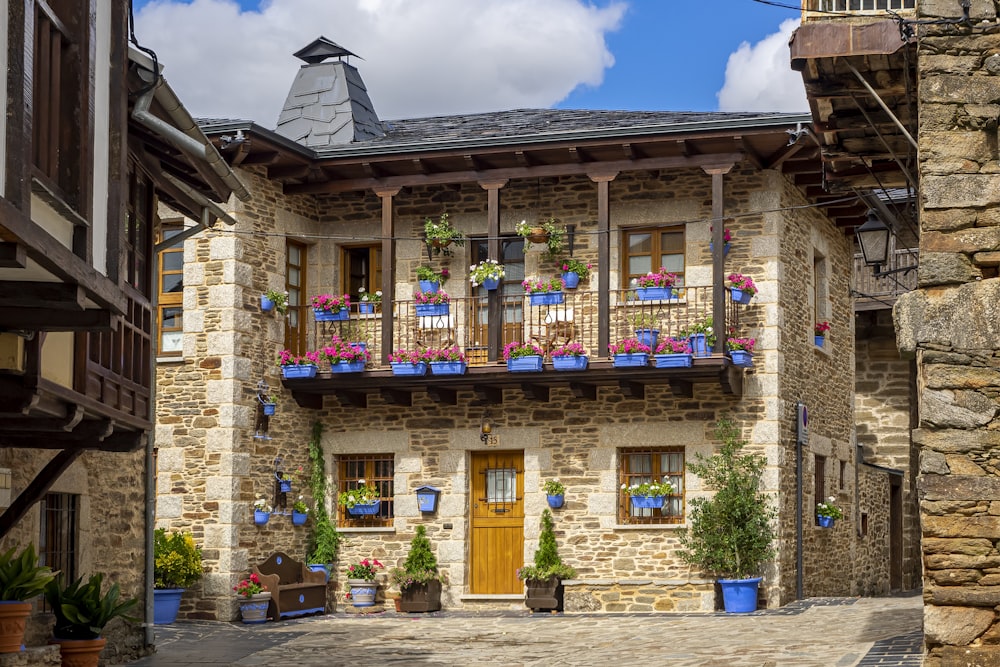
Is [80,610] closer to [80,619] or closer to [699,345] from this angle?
[80,619]

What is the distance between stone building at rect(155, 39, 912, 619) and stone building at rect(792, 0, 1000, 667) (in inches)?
293

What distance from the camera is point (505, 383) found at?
52.9 ft

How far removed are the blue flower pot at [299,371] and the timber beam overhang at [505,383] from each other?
3.1 inches

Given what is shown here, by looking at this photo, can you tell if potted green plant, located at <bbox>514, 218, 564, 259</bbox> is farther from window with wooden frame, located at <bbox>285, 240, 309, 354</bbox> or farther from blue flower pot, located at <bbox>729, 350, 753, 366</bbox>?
window with wooden frame, located at <bbox>285, 240, 309, 354</bbox>

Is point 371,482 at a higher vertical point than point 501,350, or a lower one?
lower

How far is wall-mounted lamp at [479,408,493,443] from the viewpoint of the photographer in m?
16.7

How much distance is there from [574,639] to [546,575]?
3.01 m

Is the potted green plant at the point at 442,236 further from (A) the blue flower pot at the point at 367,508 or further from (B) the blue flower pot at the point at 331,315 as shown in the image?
(A) the blue flower pot at the point at 367,508

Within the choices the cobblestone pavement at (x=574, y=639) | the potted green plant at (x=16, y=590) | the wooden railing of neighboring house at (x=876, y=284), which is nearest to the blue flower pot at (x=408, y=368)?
the cobblestone pavement at (x=574, y=639)

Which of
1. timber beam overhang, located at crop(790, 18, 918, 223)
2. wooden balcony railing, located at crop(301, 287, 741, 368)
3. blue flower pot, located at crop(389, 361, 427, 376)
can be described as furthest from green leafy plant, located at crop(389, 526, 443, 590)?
timber beam overhang, located at crop(790, 18, 918, 223)

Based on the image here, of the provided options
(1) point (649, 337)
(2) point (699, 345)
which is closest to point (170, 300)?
(1) point (649, 337)

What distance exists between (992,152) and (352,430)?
416 inches

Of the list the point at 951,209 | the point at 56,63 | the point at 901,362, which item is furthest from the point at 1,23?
the point at 901,362

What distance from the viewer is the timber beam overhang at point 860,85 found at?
9.66 metres
